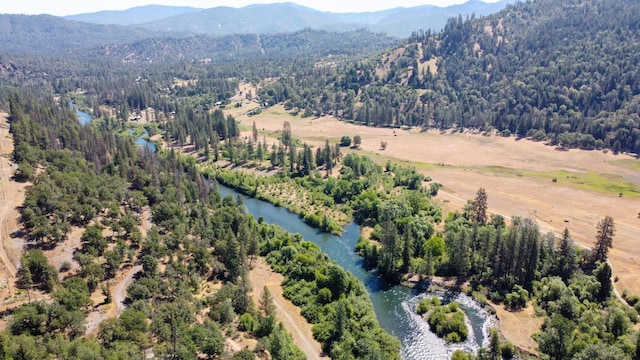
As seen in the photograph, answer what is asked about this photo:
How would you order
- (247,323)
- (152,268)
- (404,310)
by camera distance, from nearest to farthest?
(247,323)
(152,268)
(404,310)

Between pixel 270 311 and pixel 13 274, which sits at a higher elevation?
pixel 13 274

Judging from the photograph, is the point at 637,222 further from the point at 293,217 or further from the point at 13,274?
the point at 13,274

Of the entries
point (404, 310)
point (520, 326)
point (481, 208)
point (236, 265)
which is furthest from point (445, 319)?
point (481, 208)

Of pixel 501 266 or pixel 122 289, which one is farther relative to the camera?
pixel 501 266

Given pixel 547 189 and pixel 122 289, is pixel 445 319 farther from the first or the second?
pixel 547 189

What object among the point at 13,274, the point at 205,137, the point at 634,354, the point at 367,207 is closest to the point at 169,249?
the point at 13,274

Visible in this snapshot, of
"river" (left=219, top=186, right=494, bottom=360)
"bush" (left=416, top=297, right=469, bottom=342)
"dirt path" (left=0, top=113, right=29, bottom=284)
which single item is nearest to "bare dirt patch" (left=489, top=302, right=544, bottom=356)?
"river" (left=219, top=186, right=494, bottom=360)

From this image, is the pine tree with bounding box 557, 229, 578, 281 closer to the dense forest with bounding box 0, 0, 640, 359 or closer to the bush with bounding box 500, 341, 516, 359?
the dense forest with bounding box 0, 0, 640, 359
